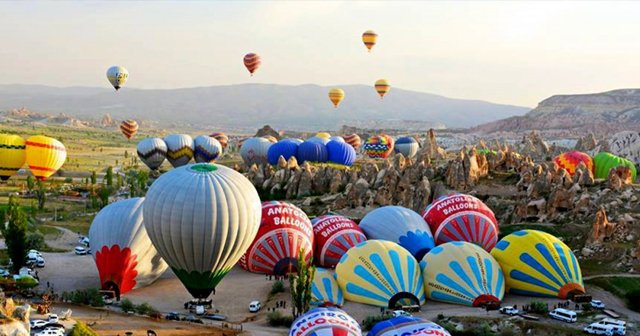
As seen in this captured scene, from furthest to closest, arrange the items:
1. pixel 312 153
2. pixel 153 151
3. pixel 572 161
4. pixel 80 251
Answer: pixel 153 151 < pixel 312 153 < pixel 572 161 < pixel 80 251

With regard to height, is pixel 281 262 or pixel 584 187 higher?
pixel 584 187

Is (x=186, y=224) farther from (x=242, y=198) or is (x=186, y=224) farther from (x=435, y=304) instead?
(x=435, y=304)

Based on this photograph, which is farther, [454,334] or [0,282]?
[0,282]

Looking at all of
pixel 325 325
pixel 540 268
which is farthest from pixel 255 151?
pixel 325 325

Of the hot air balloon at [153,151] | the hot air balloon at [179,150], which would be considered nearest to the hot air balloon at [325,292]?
the hot air balloon at [153,151]

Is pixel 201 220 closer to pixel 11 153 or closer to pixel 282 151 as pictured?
pixel 11 153


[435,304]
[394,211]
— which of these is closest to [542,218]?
[394,211]

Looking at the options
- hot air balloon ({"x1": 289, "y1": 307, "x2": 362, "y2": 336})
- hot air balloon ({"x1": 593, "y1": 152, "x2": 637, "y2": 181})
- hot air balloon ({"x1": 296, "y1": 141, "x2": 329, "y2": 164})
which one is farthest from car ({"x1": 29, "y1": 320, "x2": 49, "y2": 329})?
hot air balloon ({"x1": 296, "y1": 141, "x2": 329, "y2": 164})
